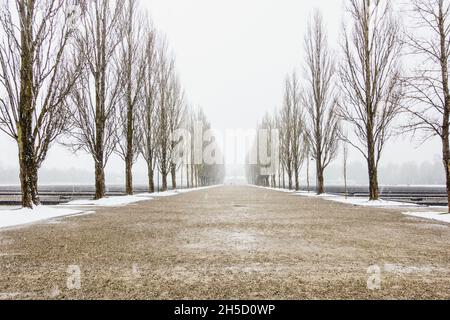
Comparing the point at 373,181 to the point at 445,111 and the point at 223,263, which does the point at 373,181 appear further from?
the point at 223,263

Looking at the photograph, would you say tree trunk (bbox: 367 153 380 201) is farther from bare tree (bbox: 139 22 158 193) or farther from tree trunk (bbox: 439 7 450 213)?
bare tree (bbox: 139 22 158 193)

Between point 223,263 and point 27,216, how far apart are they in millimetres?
9087

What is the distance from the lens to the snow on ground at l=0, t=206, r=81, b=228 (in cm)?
1109

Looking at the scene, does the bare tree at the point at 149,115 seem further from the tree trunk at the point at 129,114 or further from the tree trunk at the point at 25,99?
the tree trunk at the point at 25,99

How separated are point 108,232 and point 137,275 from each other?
442 cm

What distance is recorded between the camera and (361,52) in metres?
21.3

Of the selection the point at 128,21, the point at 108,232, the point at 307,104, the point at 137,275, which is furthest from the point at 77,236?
the point at 307,104

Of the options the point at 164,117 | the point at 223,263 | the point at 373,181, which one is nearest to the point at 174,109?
the point at 164,117

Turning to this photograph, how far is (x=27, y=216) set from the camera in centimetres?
Result: 1223

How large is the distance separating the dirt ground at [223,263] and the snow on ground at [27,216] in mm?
1632

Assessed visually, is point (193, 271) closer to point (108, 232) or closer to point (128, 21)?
point (108, 232)

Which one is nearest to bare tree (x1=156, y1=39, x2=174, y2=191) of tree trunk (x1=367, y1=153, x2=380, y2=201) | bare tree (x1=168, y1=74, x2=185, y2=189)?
bare tree (x1=168, y1=74, x2=185, y2=189)

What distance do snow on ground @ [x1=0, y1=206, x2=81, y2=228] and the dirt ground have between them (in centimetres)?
163

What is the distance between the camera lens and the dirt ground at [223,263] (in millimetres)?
4141
